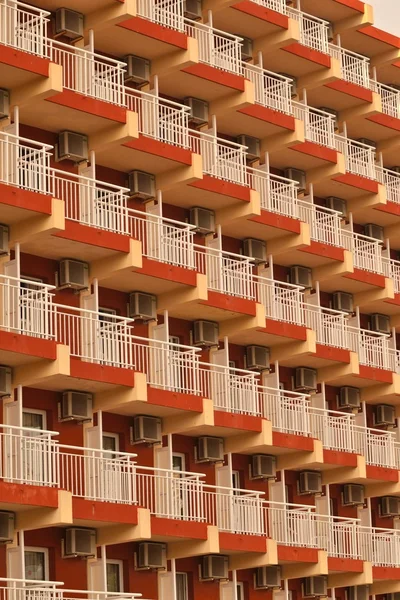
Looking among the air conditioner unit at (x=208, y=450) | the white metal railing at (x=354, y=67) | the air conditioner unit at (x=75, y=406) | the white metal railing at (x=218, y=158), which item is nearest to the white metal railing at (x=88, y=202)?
the air conditioner unit at (x=75, y=406)

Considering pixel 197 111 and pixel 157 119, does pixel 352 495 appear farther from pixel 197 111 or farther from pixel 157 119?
pixel 157 119

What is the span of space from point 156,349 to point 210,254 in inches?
188

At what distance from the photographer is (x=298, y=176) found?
5912 centimetres

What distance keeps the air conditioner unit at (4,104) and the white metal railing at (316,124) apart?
14237mm

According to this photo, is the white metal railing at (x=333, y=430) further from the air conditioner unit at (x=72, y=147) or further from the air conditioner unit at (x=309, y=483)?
the air conditioner unit at (x=72, y=147)

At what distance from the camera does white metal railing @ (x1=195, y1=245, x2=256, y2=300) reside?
52.3 metres

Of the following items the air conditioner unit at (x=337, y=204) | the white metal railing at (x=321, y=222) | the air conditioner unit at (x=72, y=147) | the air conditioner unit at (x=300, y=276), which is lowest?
the air conditioner unit at (x=300, y=276)

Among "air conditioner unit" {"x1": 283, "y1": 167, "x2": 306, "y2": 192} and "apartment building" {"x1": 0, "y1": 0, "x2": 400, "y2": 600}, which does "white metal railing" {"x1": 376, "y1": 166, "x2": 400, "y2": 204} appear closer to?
"apartment building" {"x1": 0, "y1": 0, "x2": 400, "y2": 600}

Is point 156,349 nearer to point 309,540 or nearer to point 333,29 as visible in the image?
point 309,540

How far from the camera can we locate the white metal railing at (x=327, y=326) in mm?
56844

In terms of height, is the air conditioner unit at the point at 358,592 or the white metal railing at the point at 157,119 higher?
the white metal railing at the point at 157,119

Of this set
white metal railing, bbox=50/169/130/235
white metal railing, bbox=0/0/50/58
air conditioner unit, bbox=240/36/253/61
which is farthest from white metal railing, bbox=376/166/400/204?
white metal railing, bbox=0/0/50/58

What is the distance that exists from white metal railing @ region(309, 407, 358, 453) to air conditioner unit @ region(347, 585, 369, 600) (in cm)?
431

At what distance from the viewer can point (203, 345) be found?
52500 millimetres
